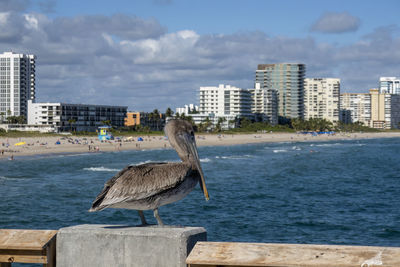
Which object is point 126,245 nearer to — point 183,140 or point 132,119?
point 183,140

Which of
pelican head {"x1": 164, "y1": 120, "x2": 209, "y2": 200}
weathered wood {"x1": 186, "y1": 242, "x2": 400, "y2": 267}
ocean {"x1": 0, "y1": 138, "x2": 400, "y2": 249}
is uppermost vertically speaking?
pelican head {"x1": 164, "y1": 120, "x2": 209, "y2": 200}

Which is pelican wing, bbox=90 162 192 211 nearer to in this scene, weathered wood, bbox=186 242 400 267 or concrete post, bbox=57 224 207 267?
concrete post, bbox=57 224 207 267

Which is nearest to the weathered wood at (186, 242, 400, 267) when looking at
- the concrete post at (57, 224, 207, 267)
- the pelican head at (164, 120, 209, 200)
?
the concrete post at (57, 224, 207, 267)

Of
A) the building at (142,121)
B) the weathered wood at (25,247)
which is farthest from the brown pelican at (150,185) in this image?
the building at (142,121)

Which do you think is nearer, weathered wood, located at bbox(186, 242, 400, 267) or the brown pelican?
weathered wood, located at bbox(186, 242, 400, 267)

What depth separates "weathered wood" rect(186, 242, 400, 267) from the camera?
3980 millimetres

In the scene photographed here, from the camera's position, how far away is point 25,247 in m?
4.90

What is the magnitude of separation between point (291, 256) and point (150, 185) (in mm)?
1714

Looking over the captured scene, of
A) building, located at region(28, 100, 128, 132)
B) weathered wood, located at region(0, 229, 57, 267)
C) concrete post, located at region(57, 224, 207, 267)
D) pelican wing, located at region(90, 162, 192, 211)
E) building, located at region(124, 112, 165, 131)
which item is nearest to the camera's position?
concrete post, located at region(57, 224, 207, 267)

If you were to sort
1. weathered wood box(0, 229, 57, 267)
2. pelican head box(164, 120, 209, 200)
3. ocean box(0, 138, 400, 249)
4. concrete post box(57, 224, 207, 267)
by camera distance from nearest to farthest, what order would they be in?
concrete post box(57, 224, 207, 267), weathered wood box(0, 229, 57, 267), pelican head box(164, 120, 209, 200), ocean box(0, 138, 400, 249)

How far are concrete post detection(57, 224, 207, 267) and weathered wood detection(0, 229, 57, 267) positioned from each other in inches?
4.5

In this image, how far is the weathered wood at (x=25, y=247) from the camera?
16.1 feet

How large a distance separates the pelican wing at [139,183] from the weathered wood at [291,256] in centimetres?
100

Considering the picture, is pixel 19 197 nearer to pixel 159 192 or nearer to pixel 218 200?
pixel 218 200
